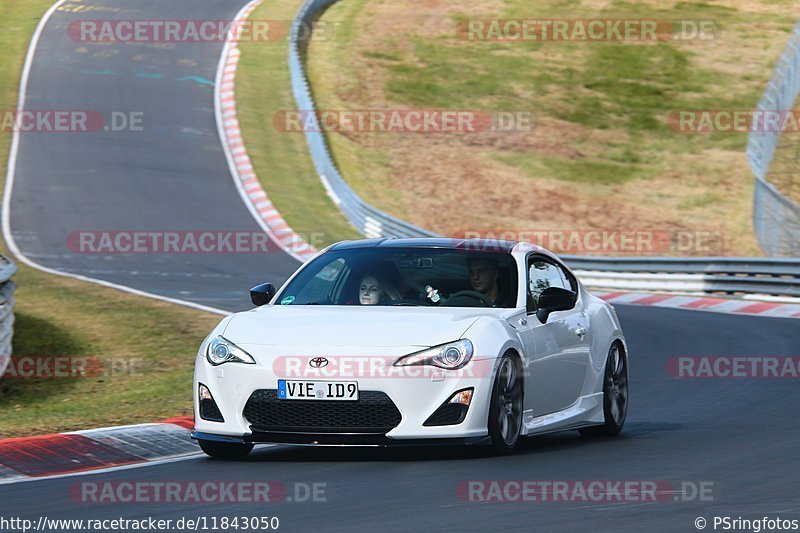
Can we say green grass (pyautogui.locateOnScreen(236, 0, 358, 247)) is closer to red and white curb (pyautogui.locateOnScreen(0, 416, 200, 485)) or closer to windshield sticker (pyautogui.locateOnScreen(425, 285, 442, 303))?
red and white curb (pyautogui.locateOnScreen(0, 416, 200, 485))

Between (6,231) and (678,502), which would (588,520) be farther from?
(6,231)

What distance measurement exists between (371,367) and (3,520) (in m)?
2.42

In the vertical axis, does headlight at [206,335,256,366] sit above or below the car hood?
below

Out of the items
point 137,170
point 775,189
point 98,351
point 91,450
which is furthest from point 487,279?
point 137,170

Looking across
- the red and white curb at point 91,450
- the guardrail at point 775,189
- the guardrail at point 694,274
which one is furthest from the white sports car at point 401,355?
the guardrail at point 775,189

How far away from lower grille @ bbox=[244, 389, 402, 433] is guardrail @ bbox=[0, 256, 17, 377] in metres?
4.99

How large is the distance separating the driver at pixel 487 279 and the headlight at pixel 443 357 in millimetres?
997

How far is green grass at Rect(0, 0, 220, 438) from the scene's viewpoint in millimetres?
12164

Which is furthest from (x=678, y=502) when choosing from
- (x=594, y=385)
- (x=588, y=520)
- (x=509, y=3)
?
(x=509, y=3)

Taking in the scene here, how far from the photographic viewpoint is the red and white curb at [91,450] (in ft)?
29.7

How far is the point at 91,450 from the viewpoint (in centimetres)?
976

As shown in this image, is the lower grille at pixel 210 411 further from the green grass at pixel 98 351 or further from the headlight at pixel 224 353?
the green grass at pixel 98 351

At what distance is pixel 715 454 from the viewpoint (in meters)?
9.30

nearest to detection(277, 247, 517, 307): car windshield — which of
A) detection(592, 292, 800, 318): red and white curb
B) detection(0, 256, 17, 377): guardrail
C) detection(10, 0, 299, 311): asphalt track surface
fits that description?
detection(0, 256, 17, 377): guardrail
